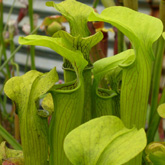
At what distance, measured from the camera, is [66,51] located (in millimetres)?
319

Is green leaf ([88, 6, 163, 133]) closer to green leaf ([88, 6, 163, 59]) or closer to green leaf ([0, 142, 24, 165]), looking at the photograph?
green leaf ([88, 6, 163, 59])

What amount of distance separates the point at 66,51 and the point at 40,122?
4.3 inches

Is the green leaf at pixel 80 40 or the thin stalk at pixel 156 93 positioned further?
the thin stalk at pixel 156 93

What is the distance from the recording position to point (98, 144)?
0.88ft

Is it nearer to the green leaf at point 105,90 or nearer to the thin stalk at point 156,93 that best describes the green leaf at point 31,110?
the green leaf at point 105,90

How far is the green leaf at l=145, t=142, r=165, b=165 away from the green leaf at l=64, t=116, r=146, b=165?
0.06 metres

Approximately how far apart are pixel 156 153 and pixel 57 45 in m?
0.16

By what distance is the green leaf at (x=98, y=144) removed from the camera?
0.85ft

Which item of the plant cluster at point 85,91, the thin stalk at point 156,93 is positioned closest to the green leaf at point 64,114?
the plant cluster at point 85,91

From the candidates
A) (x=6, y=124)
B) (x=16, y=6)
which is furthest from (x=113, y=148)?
(x=16, y=6)

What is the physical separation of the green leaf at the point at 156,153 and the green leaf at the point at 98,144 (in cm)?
6

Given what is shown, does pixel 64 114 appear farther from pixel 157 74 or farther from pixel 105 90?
pixel 157 74

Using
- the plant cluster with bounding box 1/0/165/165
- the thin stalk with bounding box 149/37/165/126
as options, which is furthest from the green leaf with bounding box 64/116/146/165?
the thin stalk with bounding box 149/37/165/126

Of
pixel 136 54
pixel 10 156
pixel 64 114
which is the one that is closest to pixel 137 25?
pixel 136 54
